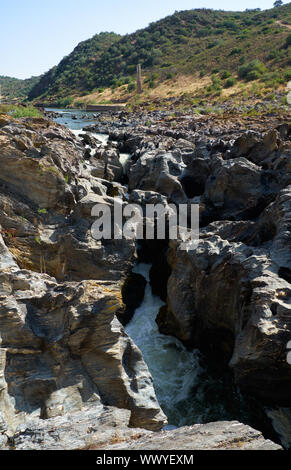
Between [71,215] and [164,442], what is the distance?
681 centimetres

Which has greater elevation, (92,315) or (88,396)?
(92,315)

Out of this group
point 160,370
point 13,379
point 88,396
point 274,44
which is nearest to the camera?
point 13,379

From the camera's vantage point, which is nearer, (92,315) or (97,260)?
(92,315)

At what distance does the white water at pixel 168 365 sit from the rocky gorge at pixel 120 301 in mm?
280

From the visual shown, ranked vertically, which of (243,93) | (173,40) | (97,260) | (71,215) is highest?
(173,40)

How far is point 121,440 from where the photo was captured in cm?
364

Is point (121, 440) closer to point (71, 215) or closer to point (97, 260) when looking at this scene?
point (97, 260)

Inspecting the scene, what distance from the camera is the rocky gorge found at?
13.6 ft

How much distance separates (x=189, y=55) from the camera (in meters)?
68.4

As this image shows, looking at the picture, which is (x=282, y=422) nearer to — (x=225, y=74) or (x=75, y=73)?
(x=225, y=74)

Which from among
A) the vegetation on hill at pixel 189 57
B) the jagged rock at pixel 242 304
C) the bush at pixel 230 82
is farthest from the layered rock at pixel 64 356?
the bush at pixel 230 82

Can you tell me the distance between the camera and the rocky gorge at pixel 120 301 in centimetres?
414

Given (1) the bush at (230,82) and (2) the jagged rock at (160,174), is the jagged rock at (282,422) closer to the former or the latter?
(2) the jagged rock at (160,174)

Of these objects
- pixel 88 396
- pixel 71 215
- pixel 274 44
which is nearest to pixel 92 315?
pixel 88 396
